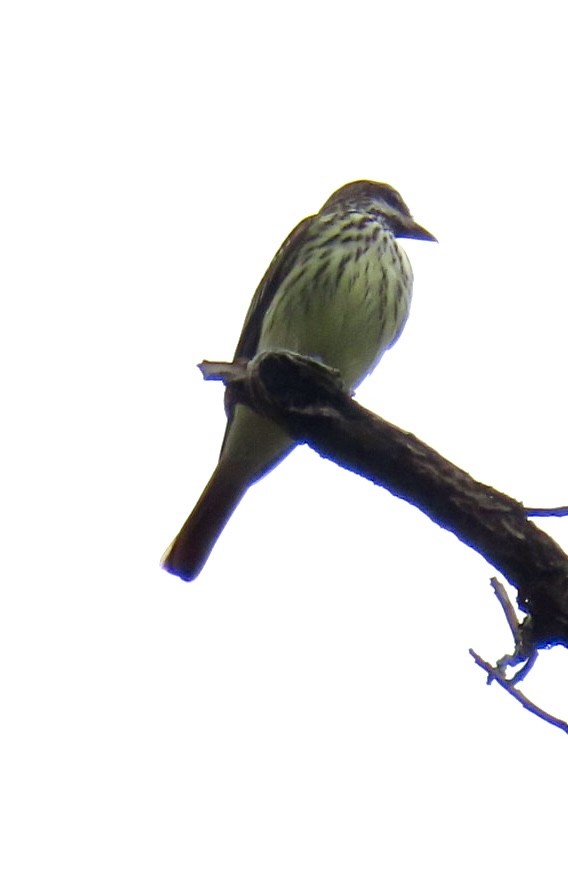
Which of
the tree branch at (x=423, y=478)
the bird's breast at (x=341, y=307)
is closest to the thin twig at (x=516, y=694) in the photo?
the tree branch at (x=423, y=478)

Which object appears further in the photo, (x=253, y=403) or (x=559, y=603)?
(x=253, y=403)

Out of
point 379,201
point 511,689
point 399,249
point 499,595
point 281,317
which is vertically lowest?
point 511,689

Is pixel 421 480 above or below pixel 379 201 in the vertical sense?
below

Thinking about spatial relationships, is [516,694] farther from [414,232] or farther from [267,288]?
[414,232]

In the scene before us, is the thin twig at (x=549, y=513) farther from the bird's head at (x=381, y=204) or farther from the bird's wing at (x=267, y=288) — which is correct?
the bird's head at (x=381, y=204)

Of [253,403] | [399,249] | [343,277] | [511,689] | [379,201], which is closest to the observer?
[511,689]

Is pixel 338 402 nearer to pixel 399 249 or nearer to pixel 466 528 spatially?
pixel 466 528

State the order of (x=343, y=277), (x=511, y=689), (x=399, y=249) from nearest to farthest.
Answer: (x=511, y=689), (x=343, y=277), (x=399, y=249)

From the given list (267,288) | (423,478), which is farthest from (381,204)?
(423,478)

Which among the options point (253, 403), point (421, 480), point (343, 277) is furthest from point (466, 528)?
point (343, 277)
